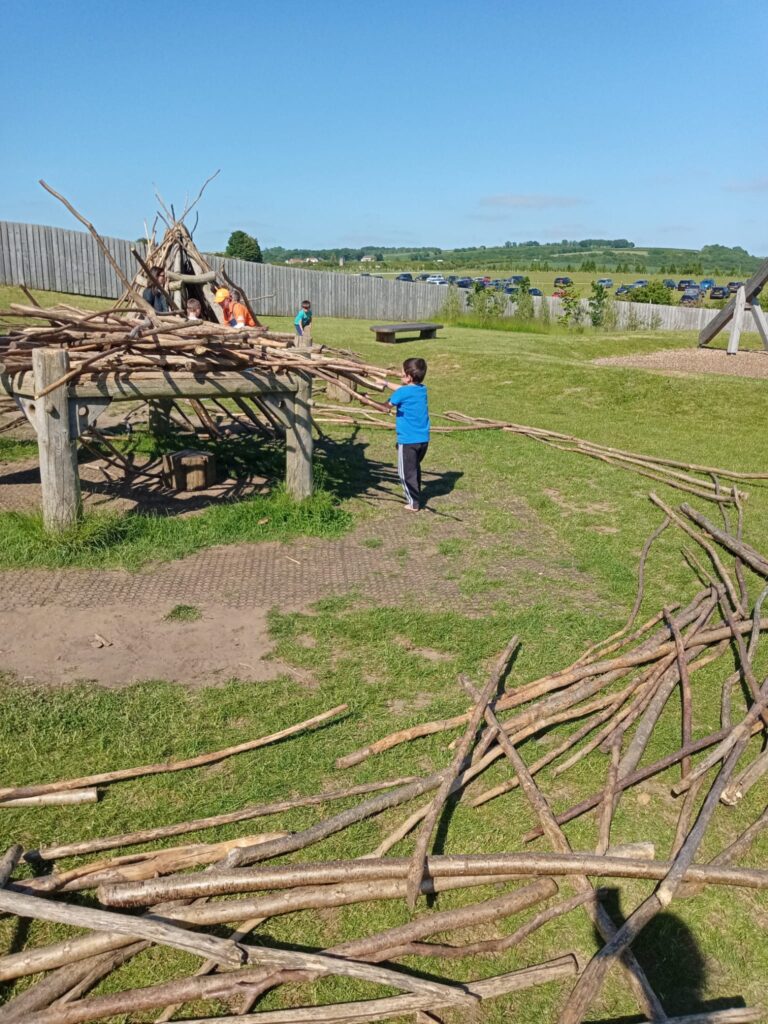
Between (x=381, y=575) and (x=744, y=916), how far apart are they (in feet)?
13.3

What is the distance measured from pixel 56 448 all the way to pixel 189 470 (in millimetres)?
2009

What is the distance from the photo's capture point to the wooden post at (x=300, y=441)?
8289 millimetres

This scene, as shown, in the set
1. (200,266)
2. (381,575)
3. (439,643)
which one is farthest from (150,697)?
(200,266)

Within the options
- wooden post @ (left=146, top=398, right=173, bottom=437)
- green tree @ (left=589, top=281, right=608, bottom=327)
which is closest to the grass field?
wooden post @ (left=146, top=398, right=173, bottom=437)

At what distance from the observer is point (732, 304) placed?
21094 mm

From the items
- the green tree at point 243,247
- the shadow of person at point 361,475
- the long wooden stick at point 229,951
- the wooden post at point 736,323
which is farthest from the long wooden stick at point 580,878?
the green tree at point 243,247

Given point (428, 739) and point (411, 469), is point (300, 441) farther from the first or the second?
point (428, 739)

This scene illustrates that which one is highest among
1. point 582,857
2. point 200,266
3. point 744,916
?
point 200,266

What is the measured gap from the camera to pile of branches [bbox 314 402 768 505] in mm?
9953

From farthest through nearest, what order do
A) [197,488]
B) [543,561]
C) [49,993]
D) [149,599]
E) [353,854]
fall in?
[197,488] → [543,561] → [149,599] → [353,854] → [49,993]

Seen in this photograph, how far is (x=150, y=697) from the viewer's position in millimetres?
4941

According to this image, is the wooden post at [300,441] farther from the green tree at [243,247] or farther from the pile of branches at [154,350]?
the green tree at [243,247]

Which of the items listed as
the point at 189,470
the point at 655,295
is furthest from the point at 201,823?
the point at 655,295

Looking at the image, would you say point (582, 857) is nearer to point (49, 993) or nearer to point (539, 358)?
point (49, 993)
